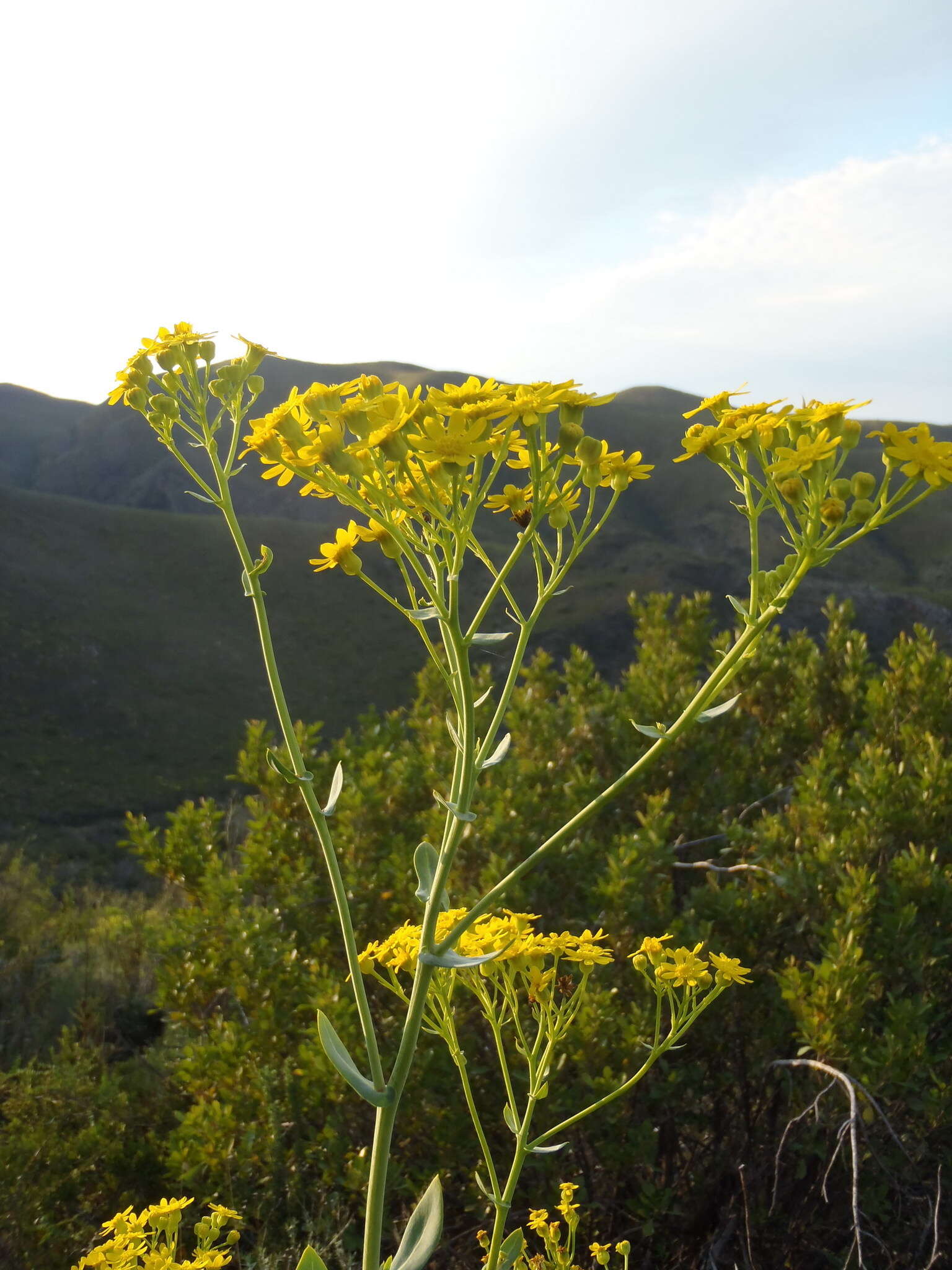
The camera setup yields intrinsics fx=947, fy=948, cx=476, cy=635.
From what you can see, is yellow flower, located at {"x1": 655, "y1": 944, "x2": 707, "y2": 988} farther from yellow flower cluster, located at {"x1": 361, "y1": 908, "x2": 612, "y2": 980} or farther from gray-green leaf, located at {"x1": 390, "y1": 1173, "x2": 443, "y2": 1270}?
gray-green leaf, located at {"x1": 390, "y1": 1173, "x2": 443, "y2": 1270}

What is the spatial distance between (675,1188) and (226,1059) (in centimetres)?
147

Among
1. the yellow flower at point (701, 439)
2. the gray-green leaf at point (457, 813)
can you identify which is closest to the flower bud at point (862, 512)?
the yellow flower at point (701, 439)

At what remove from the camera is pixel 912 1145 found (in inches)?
105

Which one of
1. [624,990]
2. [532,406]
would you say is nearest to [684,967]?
[532,406]

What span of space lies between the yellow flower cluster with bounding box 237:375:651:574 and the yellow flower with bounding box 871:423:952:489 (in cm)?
36

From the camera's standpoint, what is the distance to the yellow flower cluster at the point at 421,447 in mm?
1111

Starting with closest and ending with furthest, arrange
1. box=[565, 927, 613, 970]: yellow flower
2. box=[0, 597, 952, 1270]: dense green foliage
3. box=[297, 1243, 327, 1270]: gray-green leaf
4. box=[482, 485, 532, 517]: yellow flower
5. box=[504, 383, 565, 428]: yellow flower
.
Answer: box=[297, 1243, 327, 1270]: gray-green leaf, box=[504, 383, 565, 428]: yellow flower, box=[482, 485, 532, 517]: yellow flower, box=[565, 927, 613, 970]: yellow flower, box=[0, 597, 952, 1270]: dense green foliage

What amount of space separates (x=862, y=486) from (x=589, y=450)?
35cm

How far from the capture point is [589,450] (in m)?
1.29

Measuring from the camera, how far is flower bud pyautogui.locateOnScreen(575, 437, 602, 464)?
128 centimetres

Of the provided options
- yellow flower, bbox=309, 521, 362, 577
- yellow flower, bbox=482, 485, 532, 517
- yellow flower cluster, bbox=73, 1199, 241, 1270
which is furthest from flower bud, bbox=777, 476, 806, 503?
yellow flower cluster, bbox=73, 1199, 241, 1270

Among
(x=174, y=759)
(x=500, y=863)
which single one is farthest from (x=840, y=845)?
(x=174, y=759)

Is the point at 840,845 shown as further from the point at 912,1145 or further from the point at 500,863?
the point at 500,863

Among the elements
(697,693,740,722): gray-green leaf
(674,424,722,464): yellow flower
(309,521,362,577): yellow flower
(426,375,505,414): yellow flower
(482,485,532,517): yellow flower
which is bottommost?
(697,693,740,722): gray-green leaf
